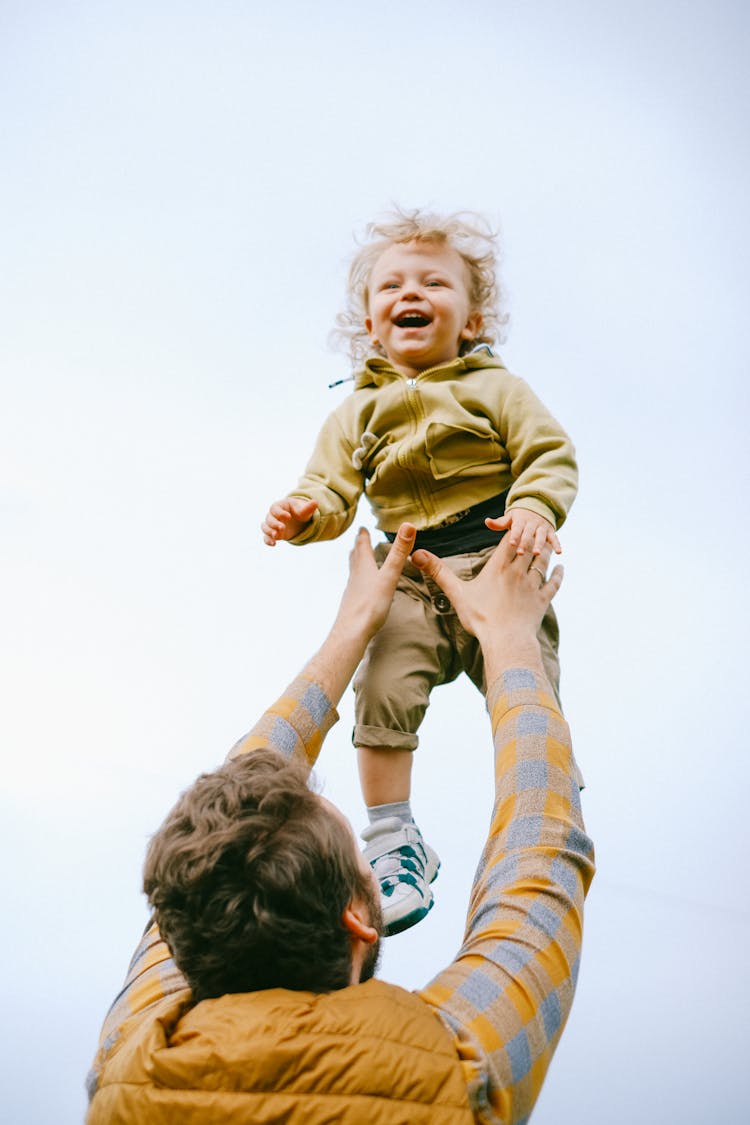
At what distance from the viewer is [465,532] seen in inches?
68.3

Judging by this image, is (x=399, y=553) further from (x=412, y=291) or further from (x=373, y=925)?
(x=373, y=925)

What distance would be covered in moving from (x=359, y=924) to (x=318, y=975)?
2.5 inches

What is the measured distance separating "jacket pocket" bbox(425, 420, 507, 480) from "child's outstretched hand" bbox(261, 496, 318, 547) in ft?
0.79

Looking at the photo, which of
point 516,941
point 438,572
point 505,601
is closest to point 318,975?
point 516,941

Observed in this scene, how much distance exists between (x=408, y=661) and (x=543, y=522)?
1.07 ft

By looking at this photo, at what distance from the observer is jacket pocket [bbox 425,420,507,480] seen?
5.55 ft

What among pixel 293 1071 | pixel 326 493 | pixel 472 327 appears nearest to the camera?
pixel 293 1071

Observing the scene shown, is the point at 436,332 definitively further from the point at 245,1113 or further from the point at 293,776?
the point at 245,1113

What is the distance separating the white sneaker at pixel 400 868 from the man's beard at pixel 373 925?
330 mm

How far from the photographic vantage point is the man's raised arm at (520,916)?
903mm

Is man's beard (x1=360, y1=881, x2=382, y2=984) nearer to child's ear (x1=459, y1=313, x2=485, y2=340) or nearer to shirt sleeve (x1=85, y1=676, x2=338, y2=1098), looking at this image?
shirt sleeve (x1=85, y1=676, x2=338, y2=1098)

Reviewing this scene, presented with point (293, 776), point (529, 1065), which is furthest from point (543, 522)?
point (529, 1065)

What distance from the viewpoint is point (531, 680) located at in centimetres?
126

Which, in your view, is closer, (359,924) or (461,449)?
(359,924)
